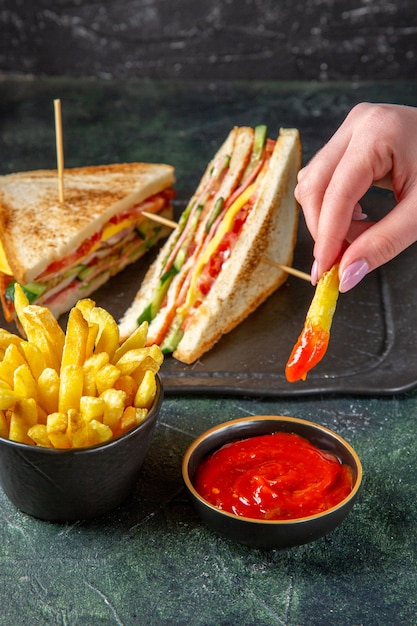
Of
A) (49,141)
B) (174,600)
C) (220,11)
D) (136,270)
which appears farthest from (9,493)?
(220,11)

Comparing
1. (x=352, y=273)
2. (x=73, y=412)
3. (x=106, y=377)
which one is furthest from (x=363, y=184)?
(x=73, y=412)

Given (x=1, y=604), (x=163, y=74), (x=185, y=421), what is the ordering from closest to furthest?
(x=1, y=604)
(x=185, y=421)
(x=163, y=74)

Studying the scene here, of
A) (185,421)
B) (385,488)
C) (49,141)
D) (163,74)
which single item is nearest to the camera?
(385,488)

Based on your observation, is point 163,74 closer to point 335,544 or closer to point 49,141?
point 49,141

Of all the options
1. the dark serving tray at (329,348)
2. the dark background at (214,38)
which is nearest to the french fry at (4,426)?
the dark serving tray at (329,348)

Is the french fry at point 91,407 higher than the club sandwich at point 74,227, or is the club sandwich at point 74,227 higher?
the french fry at point 91,407

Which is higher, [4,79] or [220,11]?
[220,11]

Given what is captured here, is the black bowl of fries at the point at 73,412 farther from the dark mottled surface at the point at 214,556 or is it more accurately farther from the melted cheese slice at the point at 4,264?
the melted cheese slice at the point at 4,264

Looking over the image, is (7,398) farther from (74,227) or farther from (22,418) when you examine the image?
(74,227)
